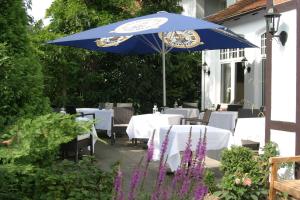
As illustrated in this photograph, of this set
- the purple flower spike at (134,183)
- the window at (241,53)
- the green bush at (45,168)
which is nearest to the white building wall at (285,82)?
the green bush at (45,168)

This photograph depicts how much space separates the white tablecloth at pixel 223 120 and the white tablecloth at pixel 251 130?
1998 millimetres

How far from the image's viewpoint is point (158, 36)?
41.4ft

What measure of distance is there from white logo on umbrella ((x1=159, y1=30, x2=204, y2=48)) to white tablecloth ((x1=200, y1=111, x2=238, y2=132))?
7.37ft

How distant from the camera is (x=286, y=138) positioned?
6.15 metres

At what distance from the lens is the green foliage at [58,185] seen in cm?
334

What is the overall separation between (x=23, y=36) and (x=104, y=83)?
12281 mm

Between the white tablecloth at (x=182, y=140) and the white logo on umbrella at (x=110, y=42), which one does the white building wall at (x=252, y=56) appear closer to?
the white logo on umbrella at (x=110, y=42)

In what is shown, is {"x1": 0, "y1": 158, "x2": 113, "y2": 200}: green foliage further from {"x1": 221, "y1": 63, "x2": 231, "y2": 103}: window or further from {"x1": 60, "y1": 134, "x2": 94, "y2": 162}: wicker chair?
{"x1": 221, "y1": 63, "x2": 231, "y2": 103}: window

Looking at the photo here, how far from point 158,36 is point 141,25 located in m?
3.50

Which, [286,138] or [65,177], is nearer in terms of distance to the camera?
[65,177]

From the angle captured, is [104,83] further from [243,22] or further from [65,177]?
[65,177]

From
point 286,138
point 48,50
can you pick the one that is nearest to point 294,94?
point 286,138

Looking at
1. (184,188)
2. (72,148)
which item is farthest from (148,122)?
(184,188)

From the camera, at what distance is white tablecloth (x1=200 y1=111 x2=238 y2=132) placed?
33.7 ft
